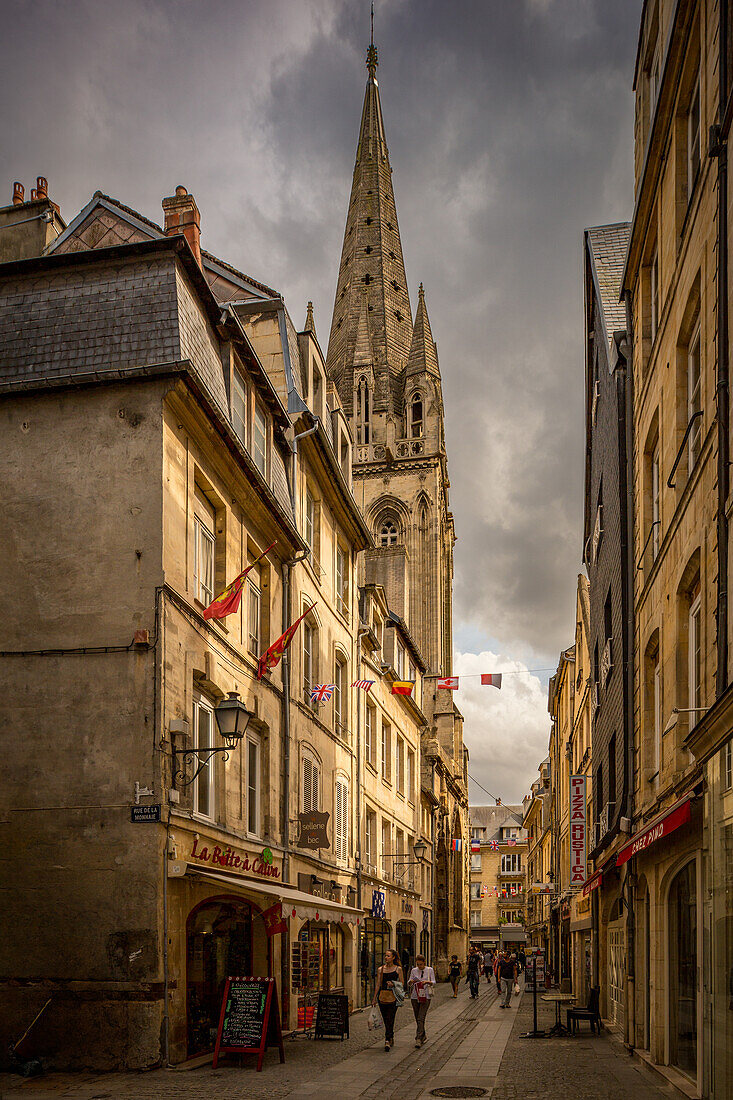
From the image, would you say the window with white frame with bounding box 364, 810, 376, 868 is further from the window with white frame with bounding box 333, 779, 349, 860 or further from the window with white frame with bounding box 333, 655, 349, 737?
the window with white frame with bounding box 333, 655, 349, 737

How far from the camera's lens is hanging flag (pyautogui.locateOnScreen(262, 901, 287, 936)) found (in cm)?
1586

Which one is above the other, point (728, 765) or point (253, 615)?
point (253, 615)

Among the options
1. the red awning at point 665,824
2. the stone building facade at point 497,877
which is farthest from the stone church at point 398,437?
the red awning at point 665,824

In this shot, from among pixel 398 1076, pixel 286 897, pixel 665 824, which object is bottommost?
pixel 398 1076

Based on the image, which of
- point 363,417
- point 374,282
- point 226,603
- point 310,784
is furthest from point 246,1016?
point 374,282

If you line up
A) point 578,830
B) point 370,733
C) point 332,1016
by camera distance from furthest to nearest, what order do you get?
point 370,733 → point 578,830 → point 332,1016

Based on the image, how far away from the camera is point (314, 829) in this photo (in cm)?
2128

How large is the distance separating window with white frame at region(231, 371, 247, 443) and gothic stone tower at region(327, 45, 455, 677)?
52323mm

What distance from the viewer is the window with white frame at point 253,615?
62.6ft

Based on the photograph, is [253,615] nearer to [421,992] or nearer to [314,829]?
[314,829]

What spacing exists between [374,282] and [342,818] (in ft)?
216

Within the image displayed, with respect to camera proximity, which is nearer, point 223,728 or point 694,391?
point 694,391

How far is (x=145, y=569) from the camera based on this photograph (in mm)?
14266

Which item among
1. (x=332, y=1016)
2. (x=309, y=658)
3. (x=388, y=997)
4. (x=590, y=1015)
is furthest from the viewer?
(x=309, y=658)
